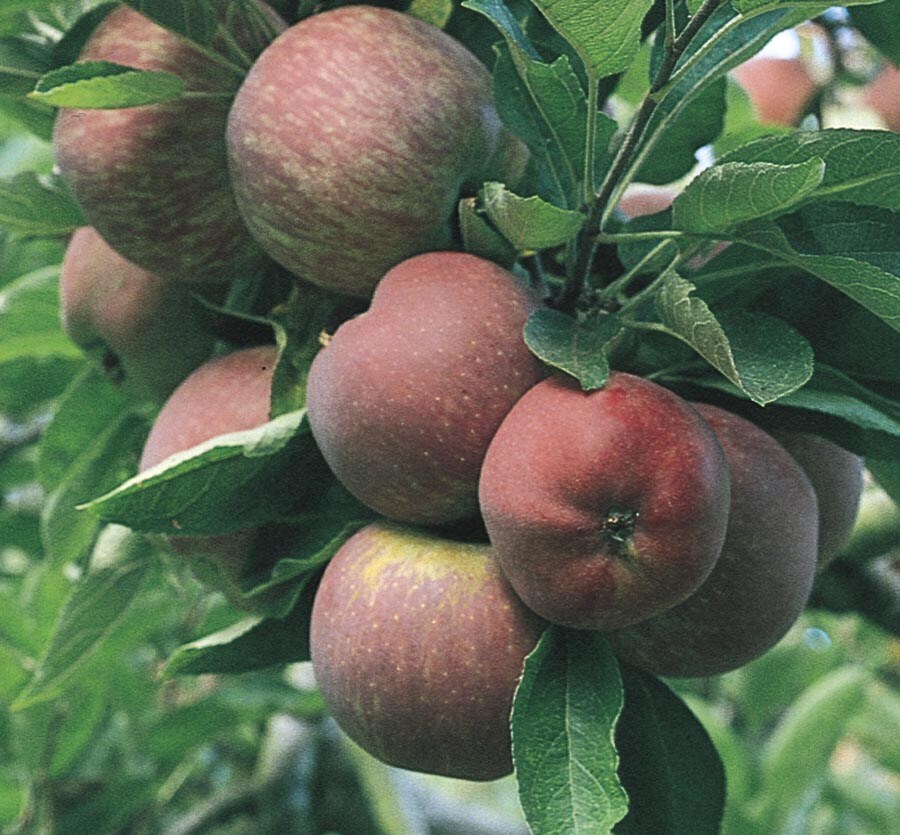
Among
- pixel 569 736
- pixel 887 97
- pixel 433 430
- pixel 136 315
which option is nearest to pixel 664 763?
pixel 569 736

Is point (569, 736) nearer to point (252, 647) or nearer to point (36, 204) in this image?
point (252, 647)

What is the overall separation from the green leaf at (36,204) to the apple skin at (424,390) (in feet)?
1.15

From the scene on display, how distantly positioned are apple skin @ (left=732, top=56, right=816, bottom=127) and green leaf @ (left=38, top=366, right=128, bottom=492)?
120 centimetres

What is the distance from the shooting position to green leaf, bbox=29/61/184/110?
822 mm

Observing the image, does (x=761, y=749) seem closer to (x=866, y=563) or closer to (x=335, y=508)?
(x=866, y=563)

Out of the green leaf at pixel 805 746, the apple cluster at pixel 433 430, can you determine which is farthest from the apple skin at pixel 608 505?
the green leaf at pixel 805 746

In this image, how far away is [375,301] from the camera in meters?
0.80

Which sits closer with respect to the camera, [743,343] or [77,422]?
[743,343]

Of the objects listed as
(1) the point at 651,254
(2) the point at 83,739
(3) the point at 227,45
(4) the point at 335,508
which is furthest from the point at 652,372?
(2) the point at 83,739

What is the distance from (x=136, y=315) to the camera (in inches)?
39.2

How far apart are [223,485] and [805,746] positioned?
114 centimetres

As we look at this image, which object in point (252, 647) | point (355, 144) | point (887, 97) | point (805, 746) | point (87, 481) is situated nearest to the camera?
point (355, 144)

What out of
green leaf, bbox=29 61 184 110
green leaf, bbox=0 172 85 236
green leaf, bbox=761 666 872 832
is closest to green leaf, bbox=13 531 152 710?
green leaf, bbox=0 172 85 236

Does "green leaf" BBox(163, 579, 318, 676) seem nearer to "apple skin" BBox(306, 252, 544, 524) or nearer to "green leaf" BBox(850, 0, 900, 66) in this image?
"apple skin" BBox(306, 252, 544, 524)
